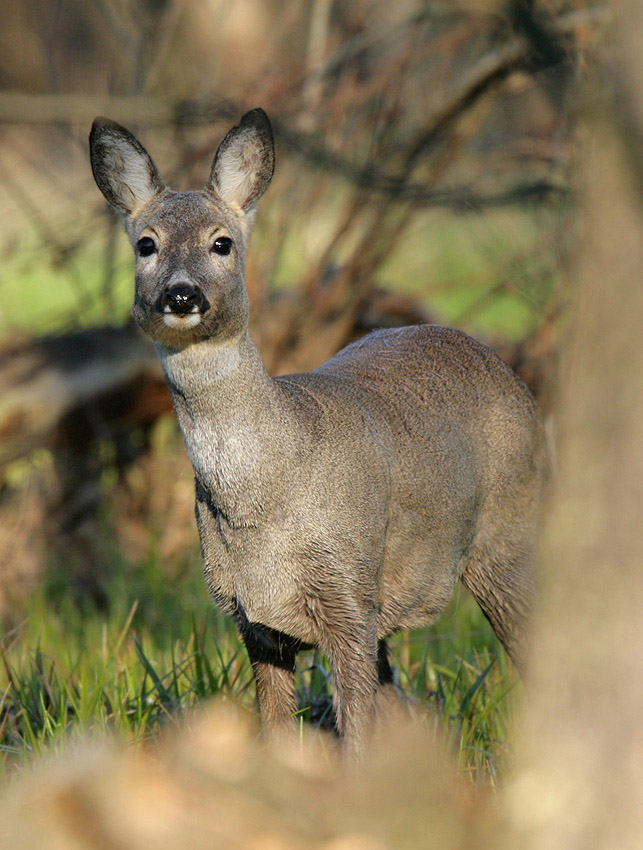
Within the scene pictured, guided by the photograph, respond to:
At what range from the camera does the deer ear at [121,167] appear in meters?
4.24

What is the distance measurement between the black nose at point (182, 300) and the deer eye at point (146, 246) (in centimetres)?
37

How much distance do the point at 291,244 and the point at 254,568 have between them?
395cm

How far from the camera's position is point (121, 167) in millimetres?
4258

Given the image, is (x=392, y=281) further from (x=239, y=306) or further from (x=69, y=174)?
(x=239, y=306)

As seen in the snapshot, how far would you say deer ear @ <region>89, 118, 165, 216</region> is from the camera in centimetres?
424

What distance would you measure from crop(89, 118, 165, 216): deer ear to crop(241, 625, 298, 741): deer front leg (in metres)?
1.63

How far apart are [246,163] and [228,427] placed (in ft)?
3.78

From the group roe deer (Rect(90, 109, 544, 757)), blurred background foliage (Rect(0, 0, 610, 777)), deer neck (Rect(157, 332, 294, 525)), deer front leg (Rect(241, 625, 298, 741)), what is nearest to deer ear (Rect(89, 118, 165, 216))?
roe deer (Rect(90, 109, 544, 757))

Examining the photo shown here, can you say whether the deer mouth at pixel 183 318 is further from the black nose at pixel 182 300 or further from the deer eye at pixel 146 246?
the deer eye at pixel 146 246

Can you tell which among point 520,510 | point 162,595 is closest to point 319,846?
point 520,510

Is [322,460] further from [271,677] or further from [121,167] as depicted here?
[121,167]

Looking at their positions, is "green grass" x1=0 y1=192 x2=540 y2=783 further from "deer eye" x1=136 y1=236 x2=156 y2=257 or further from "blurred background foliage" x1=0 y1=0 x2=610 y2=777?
"deer eye" x1=136 y1=236 x2=156 y2=257

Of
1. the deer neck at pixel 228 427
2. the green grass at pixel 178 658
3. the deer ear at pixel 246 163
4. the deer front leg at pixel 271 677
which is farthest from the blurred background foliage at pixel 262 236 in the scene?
the deer neck at pixel 228 427

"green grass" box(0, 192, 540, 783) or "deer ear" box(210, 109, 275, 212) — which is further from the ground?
"deer ear" box(210, 109, 275, 212)
